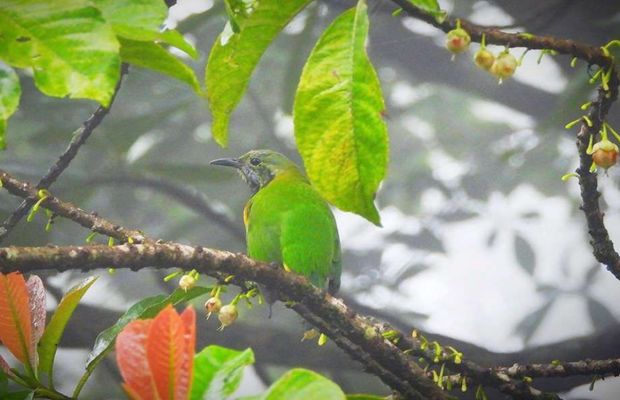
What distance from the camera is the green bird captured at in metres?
1.08

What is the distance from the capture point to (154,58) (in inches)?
20.7

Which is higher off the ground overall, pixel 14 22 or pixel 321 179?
pixel 14 22

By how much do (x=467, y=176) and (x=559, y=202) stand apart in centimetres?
16

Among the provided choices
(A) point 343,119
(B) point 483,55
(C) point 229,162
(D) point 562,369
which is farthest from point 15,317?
(C) point 229,162

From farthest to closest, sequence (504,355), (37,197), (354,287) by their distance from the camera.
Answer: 1. (354,287)
2. (504,355)
3. (37,197)

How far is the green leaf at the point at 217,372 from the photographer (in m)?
0.48

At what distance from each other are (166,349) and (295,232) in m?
0.64

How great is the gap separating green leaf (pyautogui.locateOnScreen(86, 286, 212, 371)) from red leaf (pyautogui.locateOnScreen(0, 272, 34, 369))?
0.06m

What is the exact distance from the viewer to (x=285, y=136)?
1325 millimetres

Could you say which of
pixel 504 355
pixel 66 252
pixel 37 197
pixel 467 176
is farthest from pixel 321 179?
pixel 467 176

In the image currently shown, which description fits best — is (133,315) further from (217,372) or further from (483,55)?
(483,55)

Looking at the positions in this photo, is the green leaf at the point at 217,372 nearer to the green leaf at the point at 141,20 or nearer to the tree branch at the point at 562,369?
the green leaf at the point at 141,20

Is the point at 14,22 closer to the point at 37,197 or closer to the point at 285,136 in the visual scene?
the point at 37,197

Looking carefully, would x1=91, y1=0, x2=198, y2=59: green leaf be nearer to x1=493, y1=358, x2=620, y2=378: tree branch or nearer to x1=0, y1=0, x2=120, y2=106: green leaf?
x1=0, y1=0, x2=120, y2=106: green leaf
